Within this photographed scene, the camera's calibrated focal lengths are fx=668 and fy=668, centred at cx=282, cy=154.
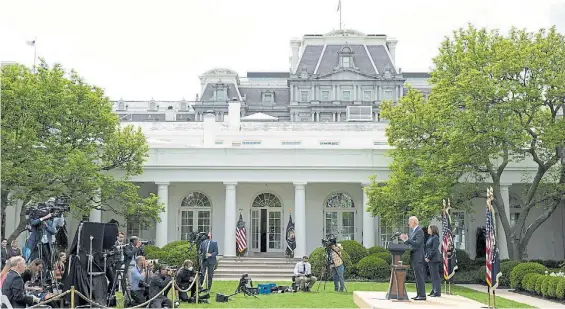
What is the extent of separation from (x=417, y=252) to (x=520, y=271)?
9365 mm

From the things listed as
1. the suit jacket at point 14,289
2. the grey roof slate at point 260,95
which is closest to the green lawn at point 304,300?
the suit jacket at point 14,289

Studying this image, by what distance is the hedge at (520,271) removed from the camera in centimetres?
2309

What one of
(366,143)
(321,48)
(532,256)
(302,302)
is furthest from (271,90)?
(302,302)

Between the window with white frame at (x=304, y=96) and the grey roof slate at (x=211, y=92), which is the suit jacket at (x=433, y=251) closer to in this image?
the window with white frame at (x=304, y=96)

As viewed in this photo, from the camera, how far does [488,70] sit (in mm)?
25094

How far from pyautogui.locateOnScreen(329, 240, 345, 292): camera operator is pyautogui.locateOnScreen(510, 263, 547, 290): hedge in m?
6.30

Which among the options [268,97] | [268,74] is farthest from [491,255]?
[268,74]

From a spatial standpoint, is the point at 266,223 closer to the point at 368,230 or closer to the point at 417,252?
the point at 368,230

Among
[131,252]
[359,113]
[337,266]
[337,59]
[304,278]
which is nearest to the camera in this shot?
[131,252]

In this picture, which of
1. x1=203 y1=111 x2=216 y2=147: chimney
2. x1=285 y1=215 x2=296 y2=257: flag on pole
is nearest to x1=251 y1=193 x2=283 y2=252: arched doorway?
x1=285 y1=215 x2=296 y2=257: flag on pole

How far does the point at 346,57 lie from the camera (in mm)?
79125

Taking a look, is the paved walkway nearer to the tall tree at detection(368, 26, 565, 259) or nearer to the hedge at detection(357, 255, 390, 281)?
the tall tree at detection(368, 26, 565, 259)

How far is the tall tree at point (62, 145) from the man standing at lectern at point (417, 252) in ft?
48.7

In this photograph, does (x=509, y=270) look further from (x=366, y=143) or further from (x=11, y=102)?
(x=11, y=102)
